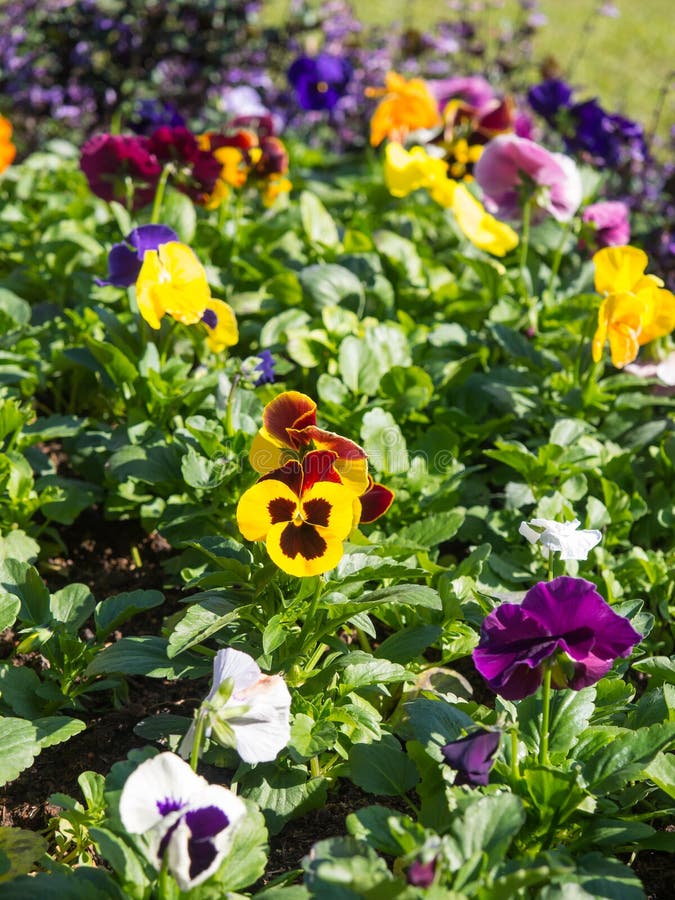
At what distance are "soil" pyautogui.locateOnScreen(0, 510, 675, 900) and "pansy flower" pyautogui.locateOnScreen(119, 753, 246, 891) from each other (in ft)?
1.34

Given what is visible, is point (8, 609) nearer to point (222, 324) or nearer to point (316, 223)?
point (222, 324)

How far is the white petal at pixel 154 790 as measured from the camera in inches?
55.2

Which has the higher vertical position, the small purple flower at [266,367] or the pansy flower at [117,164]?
the pansy flower at [117,164]

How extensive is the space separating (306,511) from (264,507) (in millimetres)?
64

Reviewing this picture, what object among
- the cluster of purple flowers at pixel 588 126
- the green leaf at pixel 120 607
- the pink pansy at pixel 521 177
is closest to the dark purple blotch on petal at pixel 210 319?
the green leaf at pixel 120 607

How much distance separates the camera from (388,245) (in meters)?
3.34

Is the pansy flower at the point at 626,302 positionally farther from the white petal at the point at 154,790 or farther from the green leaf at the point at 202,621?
the white petal at the point at 154,790

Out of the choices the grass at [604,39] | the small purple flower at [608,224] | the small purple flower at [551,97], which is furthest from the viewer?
the grass at [604,39]

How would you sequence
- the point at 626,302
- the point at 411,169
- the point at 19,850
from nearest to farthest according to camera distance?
the point at 19,850 < the point at 626,302 < the point at 411,169

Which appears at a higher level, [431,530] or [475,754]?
[475,754]

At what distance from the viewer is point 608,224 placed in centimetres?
302

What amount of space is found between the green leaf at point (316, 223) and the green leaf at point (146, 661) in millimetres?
1788

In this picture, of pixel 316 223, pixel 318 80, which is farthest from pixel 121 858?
pixel 318 80

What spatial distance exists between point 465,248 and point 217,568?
70.5 inches
